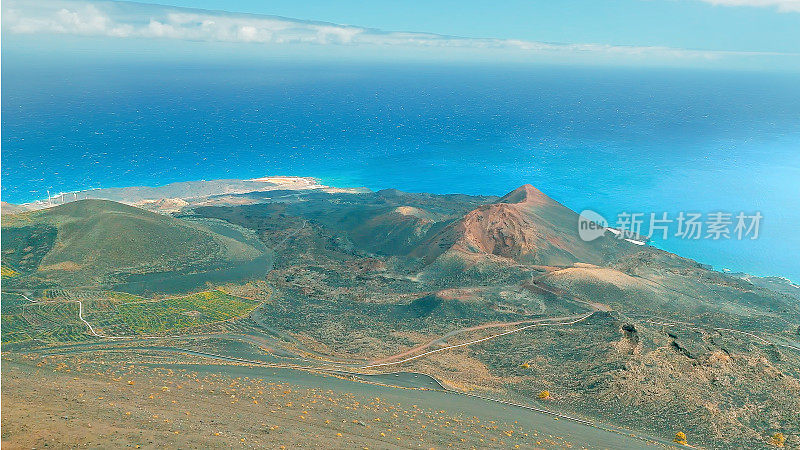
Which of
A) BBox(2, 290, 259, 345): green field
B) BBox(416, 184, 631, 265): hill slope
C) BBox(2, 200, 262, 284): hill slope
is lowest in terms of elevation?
BBox(2, 290, 259, 345): green field

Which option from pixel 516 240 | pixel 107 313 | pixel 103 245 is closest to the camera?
pixel 107 313

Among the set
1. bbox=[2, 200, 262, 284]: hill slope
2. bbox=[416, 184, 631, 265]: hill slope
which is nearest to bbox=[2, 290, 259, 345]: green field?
bbox=[2, 200, 262, 284]: hill slope

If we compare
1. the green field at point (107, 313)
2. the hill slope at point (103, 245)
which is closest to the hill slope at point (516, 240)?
the green field at point (107, 313)

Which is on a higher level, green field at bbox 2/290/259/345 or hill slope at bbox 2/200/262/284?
hill slope at bbox 2/200/262/284

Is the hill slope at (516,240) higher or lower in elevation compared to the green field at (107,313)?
higher

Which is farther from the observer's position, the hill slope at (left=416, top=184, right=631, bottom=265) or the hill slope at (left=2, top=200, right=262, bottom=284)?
the hill slope at (left=416, top=184, right=631, bottom=265)

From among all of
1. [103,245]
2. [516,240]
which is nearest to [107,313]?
[103,245]

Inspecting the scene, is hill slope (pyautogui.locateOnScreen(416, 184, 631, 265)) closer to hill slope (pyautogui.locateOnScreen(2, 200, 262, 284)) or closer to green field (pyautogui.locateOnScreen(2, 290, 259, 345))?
green field (pyautogui.locateOnScreen(2, 290, 259, 345))

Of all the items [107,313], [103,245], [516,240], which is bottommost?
[107,313]

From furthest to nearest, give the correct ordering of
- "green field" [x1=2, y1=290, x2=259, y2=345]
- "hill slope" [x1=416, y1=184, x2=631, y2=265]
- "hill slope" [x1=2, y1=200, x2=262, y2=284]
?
"hill slope" [x1=416, y1=184, x2=631, y2=265]
"hill slope" [x1=2, y1=200, x2=262, y2=284]
"green field" [x1=2, y1=290, x2=259, y2=345]

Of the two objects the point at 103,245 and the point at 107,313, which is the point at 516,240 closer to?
the point at 107,313

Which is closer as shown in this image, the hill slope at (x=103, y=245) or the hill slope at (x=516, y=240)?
the hill slope at (x=103, y=245)

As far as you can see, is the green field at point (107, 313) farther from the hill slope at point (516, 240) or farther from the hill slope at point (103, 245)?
the hill slope at point (516, 240)
